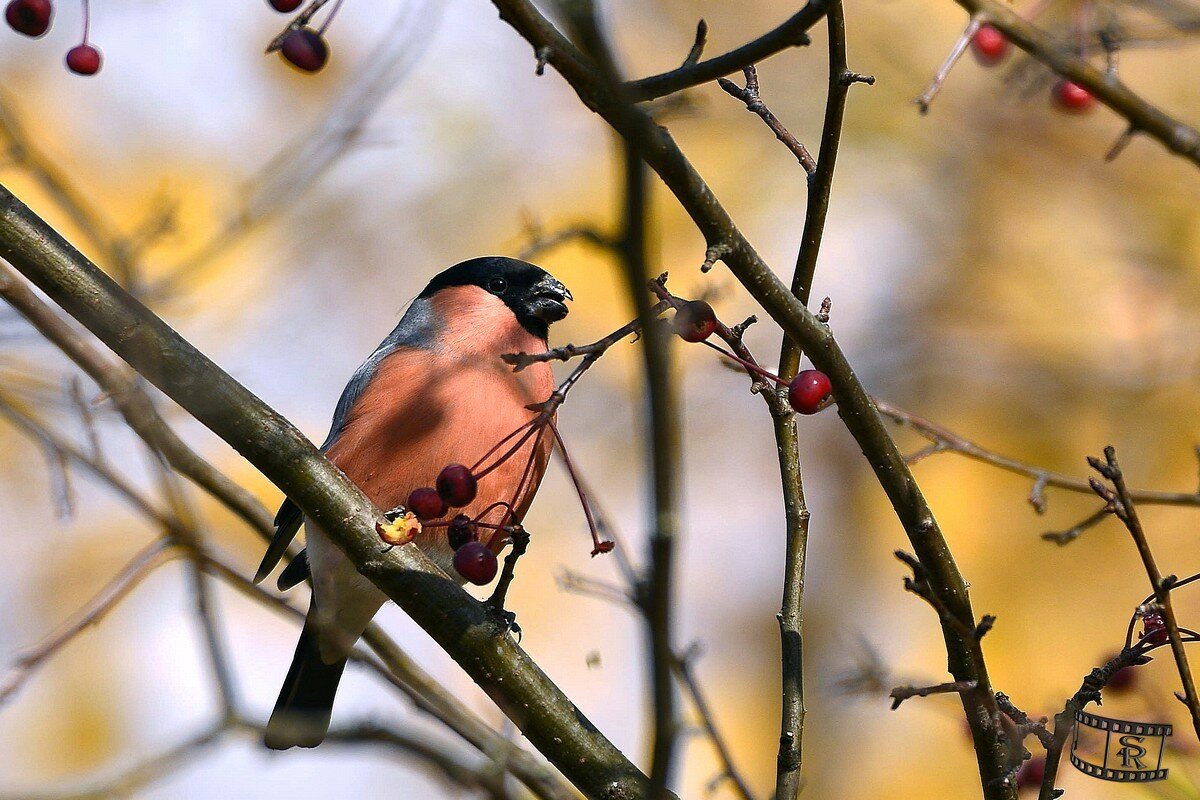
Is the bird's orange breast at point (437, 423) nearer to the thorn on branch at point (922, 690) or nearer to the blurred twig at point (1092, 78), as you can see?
the blurred twig at point (1092, 78)

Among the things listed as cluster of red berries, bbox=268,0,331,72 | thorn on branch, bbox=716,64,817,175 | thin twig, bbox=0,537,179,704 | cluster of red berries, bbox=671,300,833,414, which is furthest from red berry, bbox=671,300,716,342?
thin twig, bbox=0,537,179,704

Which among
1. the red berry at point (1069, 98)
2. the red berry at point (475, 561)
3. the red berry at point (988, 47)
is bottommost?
the red berry at point (475, 561)

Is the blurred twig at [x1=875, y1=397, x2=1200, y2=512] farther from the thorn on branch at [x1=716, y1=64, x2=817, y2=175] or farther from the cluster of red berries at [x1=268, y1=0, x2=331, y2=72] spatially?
the cluster of red berries at [x1=268, y1=0, x2=331, y2=72]

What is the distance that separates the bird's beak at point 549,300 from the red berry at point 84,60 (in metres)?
1.71

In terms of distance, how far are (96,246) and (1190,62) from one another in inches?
235

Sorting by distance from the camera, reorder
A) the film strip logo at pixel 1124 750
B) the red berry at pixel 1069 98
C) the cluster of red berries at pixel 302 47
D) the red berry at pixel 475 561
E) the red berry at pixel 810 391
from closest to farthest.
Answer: the film strip logo at pixel 1124 750 → the red berry at pixel 810 391 → the red berry at pixel 475 561 → the cluster of red berries at pixel 302 47 → the red berry at pixel 1069 98

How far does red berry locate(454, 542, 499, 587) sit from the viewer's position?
2.21 metres

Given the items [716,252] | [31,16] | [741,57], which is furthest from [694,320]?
[31,16]

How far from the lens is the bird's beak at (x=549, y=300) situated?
4094 millimetres

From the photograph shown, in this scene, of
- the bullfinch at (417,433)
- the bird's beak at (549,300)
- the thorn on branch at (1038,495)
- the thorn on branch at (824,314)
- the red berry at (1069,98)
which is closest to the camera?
the thorn on branch at (824,314)

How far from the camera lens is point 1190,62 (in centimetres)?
683

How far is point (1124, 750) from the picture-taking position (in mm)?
1928

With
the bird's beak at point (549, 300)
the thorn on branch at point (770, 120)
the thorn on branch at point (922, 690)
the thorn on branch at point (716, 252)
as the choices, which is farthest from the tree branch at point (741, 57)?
the bird's beak at point (549, 300)

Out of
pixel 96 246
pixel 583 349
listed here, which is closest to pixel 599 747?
pixel 583 349
